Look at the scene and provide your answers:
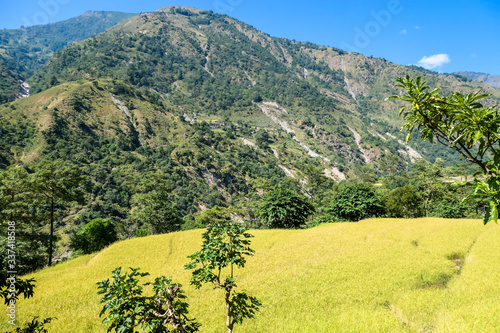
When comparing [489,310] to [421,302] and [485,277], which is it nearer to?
[421,302]

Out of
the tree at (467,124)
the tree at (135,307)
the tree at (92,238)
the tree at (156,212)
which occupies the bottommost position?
the tree at (92,238)

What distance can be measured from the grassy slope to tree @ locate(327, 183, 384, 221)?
1634 cm

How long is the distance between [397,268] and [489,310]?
6052 mm

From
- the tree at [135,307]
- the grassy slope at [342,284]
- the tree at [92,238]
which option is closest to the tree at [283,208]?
the grassy slope at [342,284]

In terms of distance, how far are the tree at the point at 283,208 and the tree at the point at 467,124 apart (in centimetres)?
3602

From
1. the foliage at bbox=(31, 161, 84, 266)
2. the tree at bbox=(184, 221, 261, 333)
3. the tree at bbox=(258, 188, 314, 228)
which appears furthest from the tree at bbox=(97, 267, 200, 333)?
the tree at bbox=(258, 188, 314, 228)

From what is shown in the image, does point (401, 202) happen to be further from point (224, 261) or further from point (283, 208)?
point (224, 261)

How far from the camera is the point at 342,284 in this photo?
1463 cm

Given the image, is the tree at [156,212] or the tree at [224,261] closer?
the tree at [224,261]

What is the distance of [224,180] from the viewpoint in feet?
475

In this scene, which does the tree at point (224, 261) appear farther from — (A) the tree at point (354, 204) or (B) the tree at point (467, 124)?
(A) the tree at point (354, 204)

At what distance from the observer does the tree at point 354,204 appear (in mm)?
43500

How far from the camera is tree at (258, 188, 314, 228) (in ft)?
134

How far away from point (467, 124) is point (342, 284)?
13.4 m
